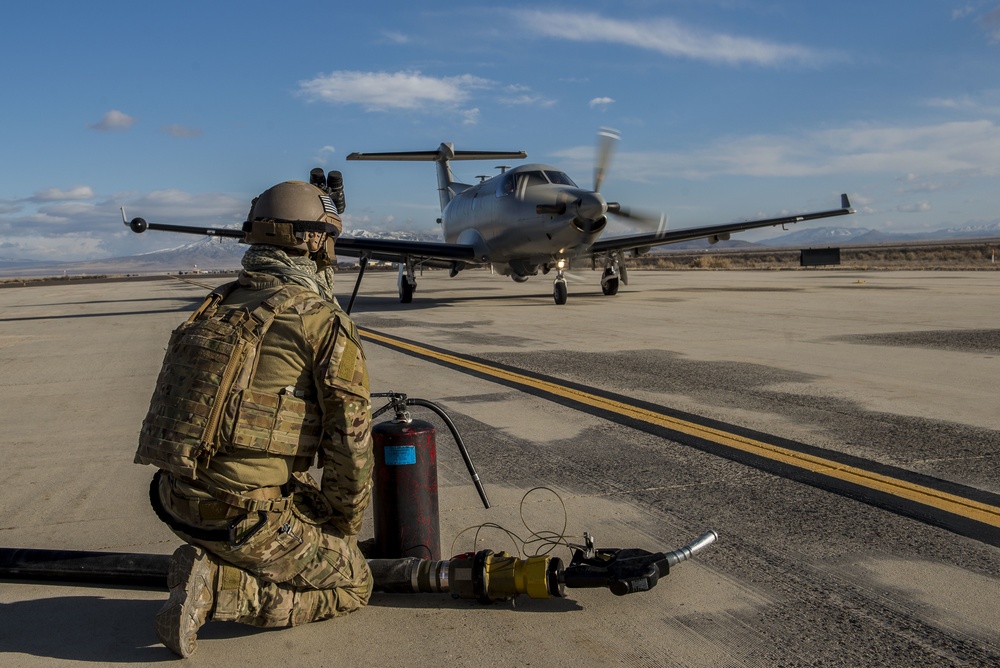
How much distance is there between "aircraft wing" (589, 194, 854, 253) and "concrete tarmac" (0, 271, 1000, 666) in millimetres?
12511

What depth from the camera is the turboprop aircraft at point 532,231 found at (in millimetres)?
20609

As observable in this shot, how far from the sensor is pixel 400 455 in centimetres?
413

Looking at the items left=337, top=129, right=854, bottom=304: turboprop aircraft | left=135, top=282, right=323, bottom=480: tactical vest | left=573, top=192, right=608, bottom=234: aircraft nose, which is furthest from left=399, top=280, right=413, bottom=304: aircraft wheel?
left=135, top=282, right=323, bottom=480: tactical vest

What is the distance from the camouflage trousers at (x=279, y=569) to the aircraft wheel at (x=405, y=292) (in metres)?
22.1

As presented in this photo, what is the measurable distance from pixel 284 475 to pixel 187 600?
621 mm

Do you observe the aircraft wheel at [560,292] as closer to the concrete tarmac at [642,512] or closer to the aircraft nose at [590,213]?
the aircraft nose at [590,213]

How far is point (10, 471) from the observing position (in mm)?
6453

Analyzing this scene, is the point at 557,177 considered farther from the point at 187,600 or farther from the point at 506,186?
the point at 187,600

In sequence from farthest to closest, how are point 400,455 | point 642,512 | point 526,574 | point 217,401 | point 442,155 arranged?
point 442,155, point 642,512, point 400,455, point 526,574, point 217,401

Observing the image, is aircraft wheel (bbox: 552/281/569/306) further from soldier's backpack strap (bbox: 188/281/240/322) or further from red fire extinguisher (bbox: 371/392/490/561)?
soldier's backpack strap (bbox: 188/281/240/322)

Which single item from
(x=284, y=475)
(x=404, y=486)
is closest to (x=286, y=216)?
(x=284, y=475)

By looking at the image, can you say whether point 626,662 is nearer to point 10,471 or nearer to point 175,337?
point 175,337

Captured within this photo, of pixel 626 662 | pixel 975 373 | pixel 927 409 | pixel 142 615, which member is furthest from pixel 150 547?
pixel 975 373

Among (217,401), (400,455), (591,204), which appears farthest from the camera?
(591,204)
